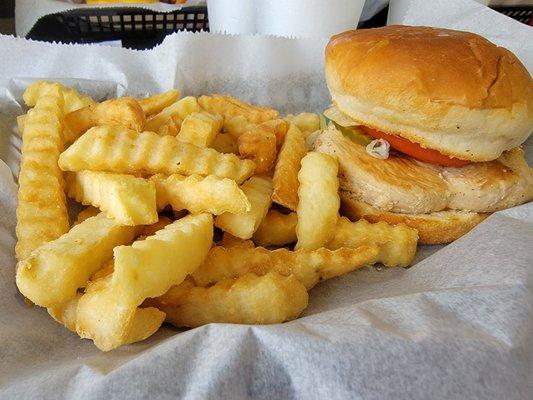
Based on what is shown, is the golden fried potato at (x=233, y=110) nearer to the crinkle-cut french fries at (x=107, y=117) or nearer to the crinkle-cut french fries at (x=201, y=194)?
the crinkle-cut french fries at (x=107, y=117)

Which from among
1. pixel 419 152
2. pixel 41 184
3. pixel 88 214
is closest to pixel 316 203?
pixel 419 152

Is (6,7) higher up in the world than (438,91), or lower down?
lower down

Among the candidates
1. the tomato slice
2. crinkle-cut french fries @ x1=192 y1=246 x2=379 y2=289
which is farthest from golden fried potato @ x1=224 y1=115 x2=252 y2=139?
crinkle-cut french fries @ x1=192 y1=246 x2=379 y2=289

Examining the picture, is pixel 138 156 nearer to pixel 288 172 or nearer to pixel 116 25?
pixel 288 172

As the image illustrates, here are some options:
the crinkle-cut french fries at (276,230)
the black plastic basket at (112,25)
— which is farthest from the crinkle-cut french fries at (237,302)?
the black plastic basket at (112,25)

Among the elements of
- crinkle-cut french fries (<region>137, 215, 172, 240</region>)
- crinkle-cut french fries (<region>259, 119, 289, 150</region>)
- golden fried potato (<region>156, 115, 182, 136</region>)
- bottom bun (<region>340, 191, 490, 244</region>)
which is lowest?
bottom bun (<region>340, 191, 490, 244</region>)

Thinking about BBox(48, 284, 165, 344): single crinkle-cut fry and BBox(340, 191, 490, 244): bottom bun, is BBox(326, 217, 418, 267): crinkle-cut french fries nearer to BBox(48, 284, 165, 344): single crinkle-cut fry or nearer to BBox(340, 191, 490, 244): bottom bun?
BBox(340, 191, 490, 244): bottom bun
